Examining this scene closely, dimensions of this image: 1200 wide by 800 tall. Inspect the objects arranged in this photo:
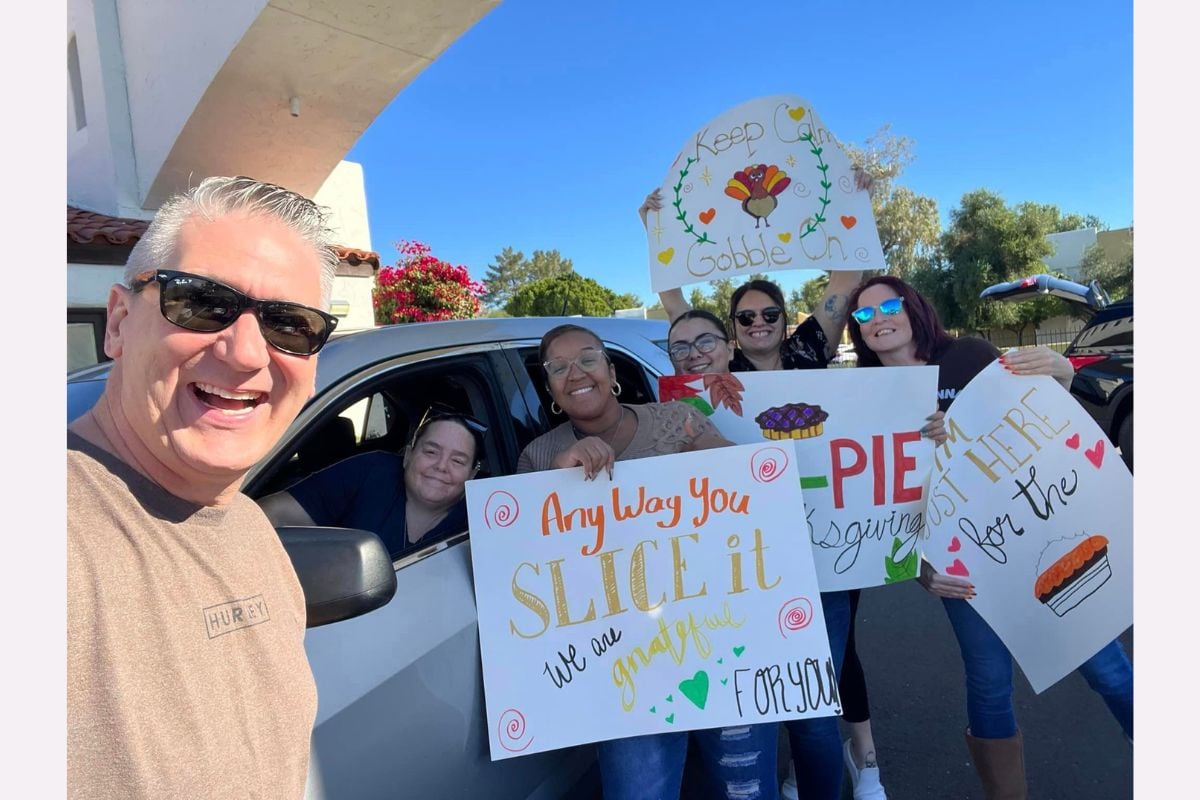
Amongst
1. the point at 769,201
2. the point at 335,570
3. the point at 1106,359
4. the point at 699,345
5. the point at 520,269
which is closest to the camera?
the point at 335,570

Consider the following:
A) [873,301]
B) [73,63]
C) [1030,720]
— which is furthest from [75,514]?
[73,63]

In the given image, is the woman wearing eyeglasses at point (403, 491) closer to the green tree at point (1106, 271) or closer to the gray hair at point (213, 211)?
the gray hair at point (213, 211)

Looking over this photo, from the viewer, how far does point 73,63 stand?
7430 millimetres

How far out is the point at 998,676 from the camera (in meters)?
2.11

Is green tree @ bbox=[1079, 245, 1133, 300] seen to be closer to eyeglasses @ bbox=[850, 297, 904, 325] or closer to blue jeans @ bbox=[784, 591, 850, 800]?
eyeglasses @ bbox=[850, 297, 904, 325]

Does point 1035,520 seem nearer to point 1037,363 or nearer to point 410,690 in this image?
point 1037,363

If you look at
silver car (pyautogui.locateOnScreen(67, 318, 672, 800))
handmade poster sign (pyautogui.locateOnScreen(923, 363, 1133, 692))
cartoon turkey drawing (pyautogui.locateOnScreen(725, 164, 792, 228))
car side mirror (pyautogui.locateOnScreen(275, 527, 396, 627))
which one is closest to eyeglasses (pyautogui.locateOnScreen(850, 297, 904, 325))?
handmade poster sign (pyautogui.locateOnScreen(923, 363, 1133, 692))

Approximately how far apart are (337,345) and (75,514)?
1040 mm

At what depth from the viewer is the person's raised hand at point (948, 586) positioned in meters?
2.07

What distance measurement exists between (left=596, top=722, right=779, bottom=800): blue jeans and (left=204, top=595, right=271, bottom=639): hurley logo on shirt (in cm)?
112

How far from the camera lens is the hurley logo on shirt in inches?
35.8

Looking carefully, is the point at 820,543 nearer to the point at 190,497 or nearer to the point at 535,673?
the point at 535,673

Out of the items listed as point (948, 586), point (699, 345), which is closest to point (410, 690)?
point (699, 345)

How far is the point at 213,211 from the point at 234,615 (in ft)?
2.00
